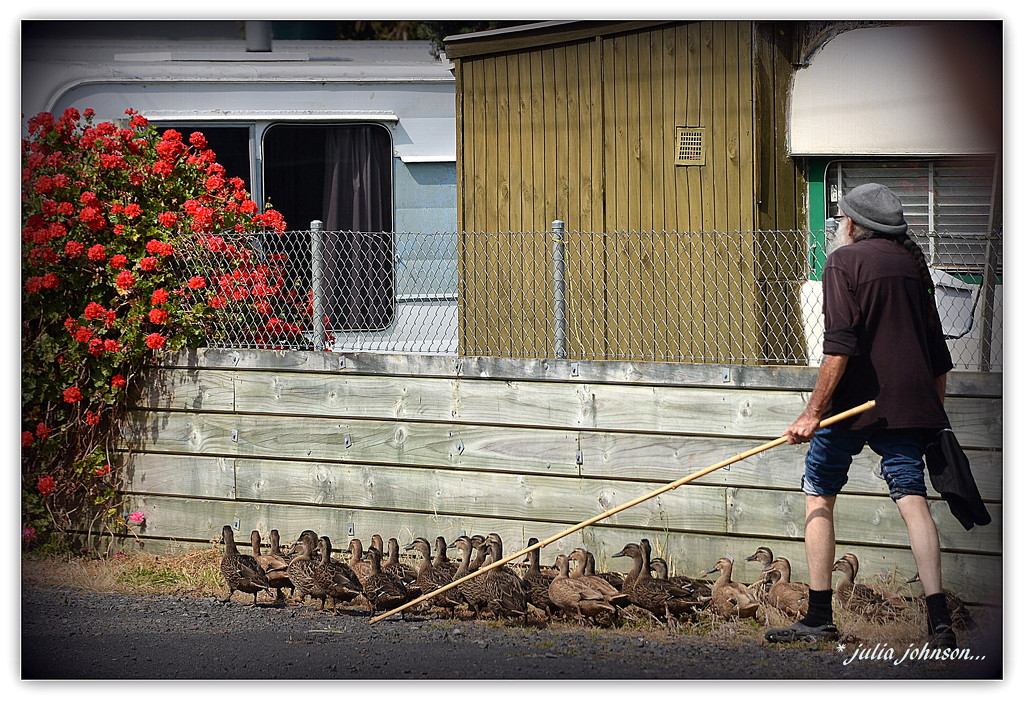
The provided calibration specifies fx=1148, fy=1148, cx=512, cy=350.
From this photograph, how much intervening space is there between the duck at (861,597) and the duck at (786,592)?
0.15m

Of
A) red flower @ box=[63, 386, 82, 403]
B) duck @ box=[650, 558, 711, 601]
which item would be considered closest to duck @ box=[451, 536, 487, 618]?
duck @ box=[650, 558, 711, 601]

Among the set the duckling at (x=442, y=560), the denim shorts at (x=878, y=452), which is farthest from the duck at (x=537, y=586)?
the denim shorts at (x=878, y=452)

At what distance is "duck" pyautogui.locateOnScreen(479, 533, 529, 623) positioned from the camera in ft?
16.2

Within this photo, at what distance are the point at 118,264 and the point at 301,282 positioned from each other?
93 cm

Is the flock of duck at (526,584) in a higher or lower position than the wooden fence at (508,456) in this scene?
lower

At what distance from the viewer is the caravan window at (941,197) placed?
493 cm

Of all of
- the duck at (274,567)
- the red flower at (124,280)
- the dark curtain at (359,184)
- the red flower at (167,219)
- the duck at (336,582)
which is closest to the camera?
the duck at (336,582)

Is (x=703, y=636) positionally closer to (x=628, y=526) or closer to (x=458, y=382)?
(x=628, y=526)

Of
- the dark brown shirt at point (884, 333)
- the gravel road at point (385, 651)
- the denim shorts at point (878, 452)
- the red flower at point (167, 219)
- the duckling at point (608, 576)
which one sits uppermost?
the red flower at point (167, 219)

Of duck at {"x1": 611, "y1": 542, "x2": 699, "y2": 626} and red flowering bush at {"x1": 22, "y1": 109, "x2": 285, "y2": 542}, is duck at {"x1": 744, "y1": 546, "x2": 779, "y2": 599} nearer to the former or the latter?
duck at {"x1": 611, "y1": 542, "x2": 699, "y2": 626}

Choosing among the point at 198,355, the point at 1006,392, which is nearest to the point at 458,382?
the point at 198,355

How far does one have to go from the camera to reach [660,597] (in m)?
→ 4.82

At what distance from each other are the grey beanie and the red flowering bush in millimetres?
3157

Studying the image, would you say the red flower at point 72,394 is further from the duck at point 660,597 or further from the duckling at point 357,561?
the duck at point 660,597
